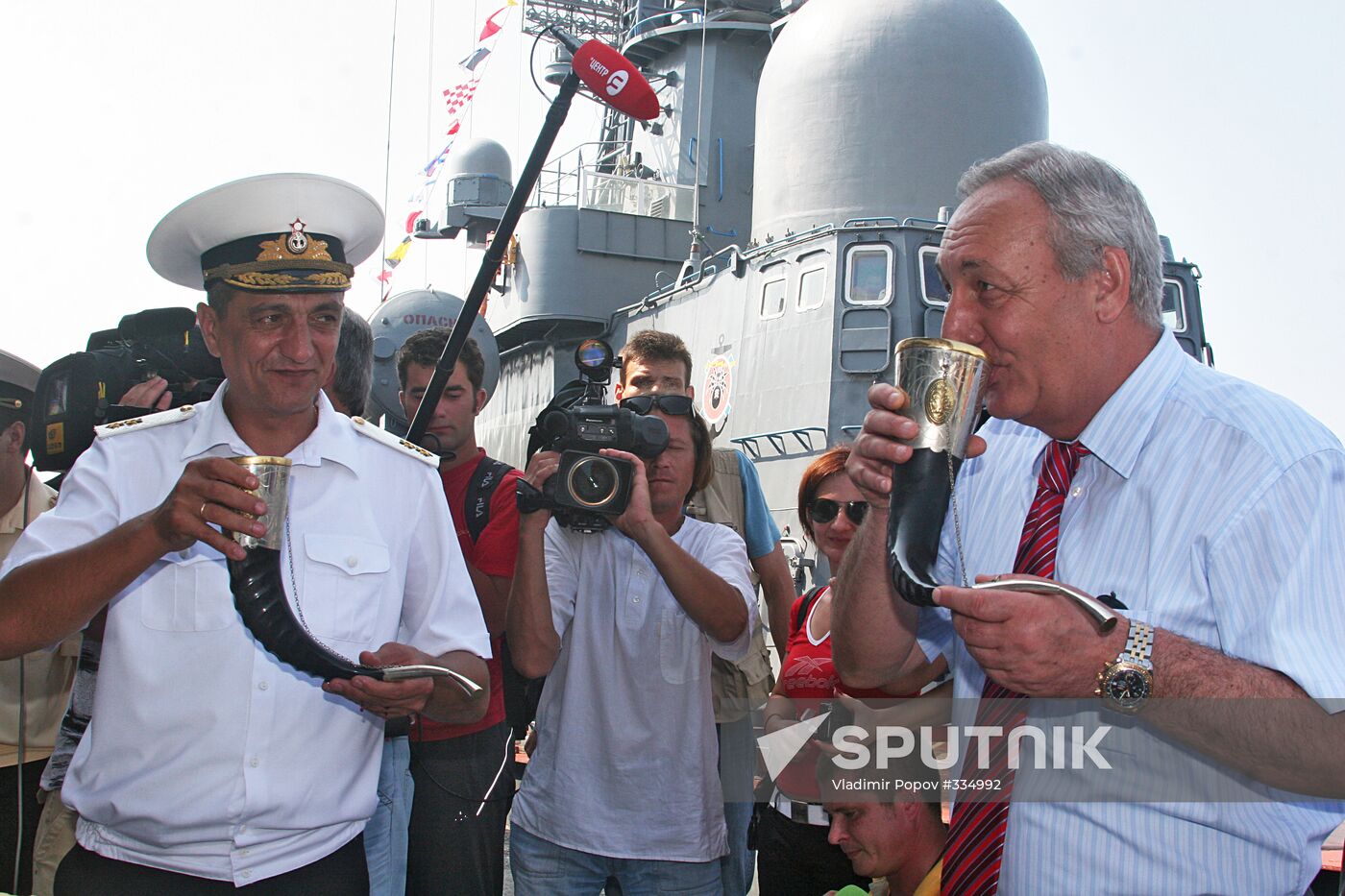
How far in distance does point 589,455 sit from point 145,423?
1.12m

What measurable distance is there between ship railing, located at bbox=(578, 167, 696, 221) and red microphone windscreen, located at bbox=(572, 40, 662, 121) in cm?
1372

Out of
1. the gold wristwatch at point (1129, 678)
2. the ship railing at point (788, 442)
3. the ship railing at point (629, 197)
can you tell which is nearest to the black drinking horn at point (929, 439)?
the gold wristwatch at point (1129, 678)

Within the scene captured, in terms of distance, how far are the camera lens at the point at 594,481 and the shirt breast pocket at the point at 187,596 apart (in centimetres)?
103

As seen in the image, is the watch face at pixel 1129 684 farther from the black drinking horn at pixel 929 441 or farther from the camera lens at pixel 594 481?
the camera lens at pixel 594 481

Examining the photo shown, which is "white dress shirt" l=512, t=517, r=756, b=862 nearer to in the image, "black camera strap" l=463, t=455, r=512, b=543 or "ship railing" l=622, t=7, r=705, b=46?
"black camera strap" l=463, t=455, r=512, b=543

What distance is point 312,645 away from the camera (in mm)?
1749

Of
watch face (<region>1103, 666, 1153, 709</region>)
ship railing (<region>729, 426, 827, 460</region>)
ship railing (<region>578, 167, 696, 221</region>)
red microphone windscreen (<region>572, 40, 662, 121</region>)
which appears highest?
ship railing (<region>578, 167, 696, 221</region>)

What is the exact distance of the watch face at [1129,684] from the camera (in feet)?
4.40

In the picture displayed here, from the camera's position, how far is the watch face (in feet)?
4.40

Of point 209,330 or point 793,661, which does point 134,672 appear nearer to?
point 209,330

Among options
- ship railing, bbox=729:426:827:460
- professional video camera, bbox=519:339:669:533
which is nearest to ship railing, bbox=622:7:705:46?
ship railing, bbox=729:426:827:460

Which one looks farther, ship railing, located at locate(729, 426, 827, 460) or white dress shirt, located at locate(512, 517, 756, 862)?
ship railing, located at locate(729, 426, 827, 460)

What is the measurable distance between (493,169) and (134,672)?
19.6m

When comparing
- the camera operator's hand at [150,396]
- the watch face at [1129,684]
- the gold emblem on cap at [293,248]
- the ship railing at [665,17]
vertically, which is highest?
the ship railing at [665,17]
